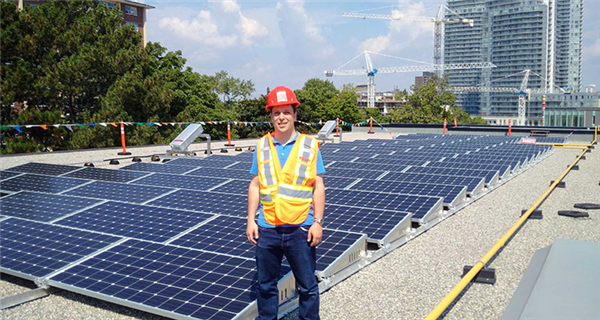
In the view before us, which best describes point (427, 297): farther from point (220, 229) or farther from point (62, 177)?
point (62, 177)

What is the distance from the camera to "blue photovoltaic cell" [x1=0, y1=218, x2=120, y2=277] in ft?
19.2

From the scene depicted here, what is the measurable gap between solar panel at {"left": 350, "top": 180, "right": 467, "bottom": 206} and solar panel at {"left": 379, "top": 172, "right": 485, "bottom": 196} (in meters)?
0.45

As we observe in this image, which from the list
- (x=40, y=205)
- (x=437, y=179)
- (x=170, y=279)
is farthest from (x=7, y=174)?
(x=437, y=179)

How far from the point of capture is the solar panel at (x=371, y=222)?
285 inches

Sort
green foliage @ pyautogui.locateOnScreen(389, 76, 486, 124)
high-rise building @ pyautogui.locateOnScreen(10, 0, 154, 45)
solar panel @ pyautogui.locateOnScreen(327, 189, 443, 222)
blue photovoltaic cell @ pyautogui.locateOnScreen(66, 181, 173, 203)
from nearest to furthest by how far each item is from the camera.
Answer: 1. solar panel @ pyautogui.locateOnScreen(327, 189, 443, 222)
2. blue photovoltaic cell @ pyautogui.locateOnScreen(66, 181, 173, 203)
3. green foliage @ pyautogui.locateOnScreen(389, 76, 486, 124)
4. high-rise building @ pyautogui.locateOnScreen(10, 0, 154, 45)

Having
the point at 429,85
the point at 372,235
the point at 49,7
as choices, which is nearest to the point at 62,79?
the point at 49,7

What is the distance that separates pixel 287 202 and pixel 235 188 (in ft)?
21.0

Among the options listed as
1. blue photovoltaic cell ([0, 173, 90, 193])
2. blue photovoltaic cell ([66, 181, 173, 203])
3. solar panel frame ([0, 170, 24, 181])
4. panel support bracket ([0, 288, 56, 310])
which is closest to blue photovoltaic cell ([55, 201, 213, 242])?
blue photovoltaic cell ([66, 181, 173, 203])

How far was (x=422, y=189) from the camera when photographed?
33.7 feet

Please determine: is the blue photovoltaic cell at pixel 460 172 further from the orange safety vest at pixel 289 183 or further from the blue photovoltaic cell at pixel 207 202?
the orange safety vest at pixel 289 183

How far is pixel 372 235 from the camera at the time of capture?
718cm

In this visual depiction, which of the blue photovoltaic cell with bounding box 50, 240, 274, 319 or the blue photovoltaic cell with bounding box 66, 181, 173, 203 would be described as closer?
the blue photovoltaic cell with bounding box 50, 240, 274, 319

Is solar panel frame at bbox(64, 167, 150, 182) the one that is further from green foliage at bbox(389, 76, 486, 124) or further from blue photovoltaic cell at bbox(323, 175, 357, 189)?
green foliage at bbox(389, 76, 486, 124)

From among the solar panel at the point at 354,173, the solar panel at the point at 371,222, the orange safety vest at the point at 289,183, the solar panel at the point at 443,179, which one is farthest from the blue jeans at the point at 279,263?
the solar panel at the point at 354,173
